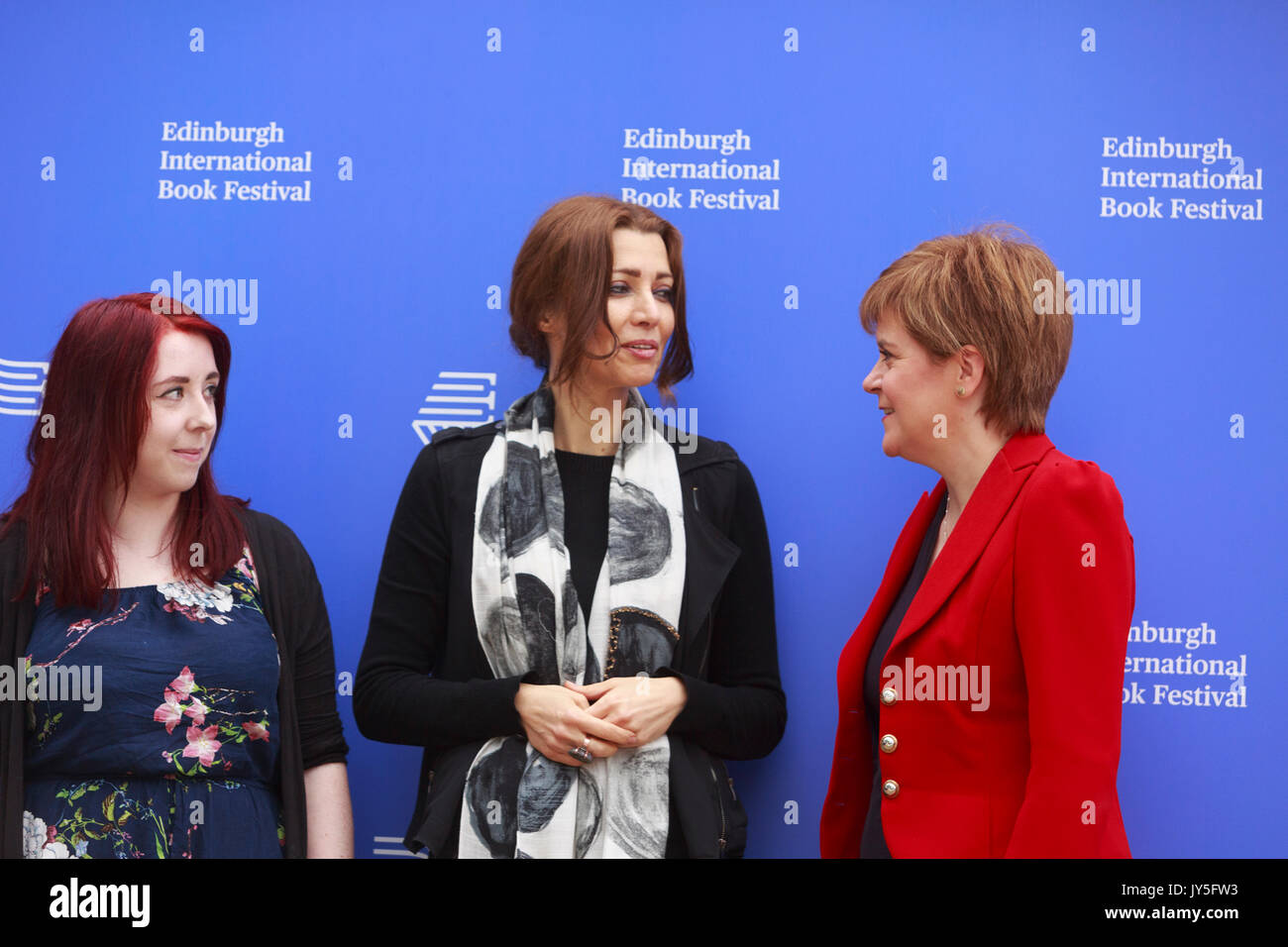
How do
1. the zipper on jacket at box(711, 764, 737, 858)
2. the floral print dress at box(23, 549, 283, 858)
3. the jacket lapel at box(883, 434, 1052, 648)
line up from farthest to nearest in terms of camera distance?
the zipper on jacket at box(711, 764, 737, 858), the floral print dress at box(23, 549, 283, 858), the jacket lapel at box(883, 434, 1052, 648)

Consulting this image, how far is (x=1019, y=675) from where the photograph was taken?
1.87 meters

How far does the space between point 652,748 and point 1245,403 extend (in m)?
1.68

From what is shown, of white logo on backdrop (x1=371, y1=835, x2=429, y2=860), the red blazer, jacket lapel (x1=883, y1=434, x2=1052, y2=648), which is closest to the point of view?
the red blazer

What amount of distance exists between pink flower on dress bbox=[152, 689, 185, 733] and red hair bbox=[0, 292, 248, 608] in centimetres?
22

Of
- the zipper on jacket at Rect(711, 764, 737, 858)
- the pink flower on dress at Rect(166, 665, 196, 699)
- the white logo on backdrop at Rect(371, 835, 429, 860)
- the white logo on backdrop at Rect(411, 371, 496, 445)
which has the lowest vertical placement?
the white logo on backdrop at Rect(371, 835, 429, 860)

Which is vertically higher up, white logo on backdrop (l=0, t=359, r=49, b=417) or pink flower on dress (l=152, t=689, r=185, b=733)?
white logo on backdrop (l=0, t=359, r=49, b=417)

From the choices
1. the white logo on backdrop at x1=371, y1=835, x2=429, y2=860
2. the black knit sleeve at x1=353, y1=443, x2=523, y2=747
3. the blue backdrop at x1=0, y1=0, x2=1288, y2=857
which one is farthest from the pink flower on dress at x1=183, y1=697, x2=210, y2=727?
the white logo on backdrop at x1=371, y1=835, x2=429, y2=860

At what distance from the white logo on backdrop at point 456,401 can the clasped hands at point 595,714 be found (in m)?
0.79

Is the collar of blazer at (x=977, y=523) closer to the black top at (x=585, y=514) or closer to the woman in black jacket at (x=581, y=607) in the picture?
the woman in black jacket at (x=581, y=607)

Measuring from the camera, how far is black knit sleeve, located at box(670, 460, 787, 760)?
227cm

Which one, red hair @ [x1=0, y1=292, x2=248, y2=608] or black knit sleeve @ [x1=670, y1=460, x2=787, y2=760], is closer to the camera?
red hair @ [x1=0, y1=292, x2=248, y2=608]

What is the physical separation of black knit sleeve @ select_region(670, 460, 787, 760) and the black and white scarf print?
0.43ft

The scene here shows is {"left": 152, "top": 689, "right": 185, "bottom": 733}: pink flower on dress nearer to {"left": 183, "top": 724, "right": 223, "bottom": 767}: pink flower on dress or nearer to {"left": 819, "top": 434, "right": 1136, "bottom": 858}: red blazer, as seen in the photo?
{"left": 183, "top": 724, "right": 223, "bottom": 767}: pink flower on dress

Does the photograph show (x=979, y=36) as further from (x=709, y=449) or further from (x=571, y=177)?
(x=709, y=449)
